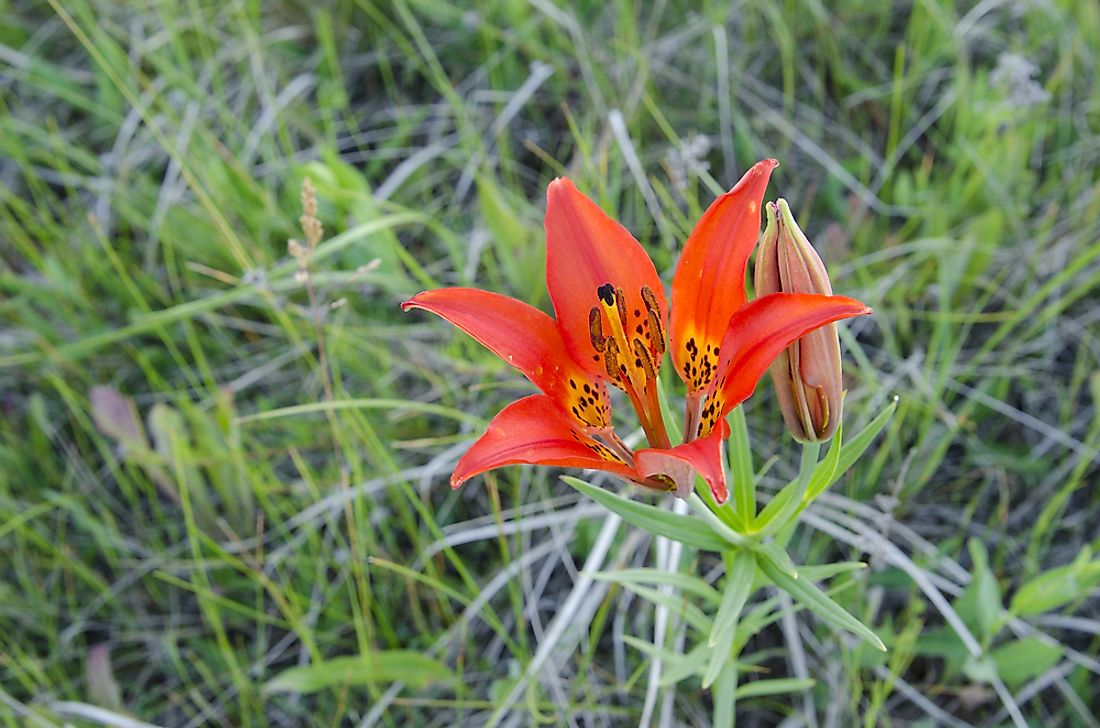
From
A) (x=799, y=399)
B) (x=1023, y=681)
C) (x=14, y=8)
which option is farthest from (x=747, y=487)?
(x=14, y=8)

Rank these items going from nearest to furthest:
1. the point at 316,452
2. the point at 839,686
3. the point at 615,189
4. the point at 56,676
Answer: the point at 839,686, the point at 56,676, the point at 316,452, the point at 615,189

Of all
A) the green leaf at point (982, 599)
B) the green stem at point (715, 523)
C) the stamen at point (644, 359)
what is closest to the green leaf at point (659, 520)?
the green stem at point (715, 523)

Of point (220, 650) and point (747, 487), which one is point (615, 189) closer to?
point (747, 487)

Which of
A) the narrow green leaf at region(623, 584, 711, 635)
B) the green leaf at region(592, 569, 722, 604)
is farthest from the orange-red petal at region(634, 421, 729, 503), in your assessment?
the narrow green leaf at region(623, 584, 711, 635)

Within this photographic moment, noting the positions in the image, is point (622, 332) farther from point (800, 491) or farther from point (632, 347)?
point (800, 491)

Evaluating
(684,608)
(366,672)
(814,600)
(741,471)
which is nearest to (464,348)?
(366,672)

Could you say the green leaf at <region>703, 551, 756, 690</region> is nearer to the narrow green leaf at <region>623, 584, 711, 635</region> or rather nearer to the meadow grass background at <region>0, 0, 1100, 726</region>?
the narrow green leaf at <region>623, 584, 711, 635</region>
